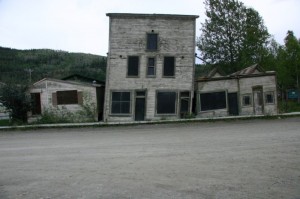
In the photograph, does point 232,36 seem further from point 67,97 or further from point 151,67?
point 67,97

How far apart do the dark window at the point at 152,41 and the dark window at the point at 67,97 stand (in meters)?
7.50

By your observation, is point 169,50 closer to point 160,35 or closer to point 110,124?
point 160,35

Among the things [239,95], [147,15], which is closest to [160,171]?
[239,95]

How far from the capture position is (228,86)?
3238 cm

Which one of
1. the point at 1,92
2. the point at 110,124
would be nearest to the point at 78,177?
the point at 110,124

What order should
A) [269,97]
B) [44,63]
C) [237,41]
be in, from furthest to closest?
[44,63] < [237,41] < [269,97]

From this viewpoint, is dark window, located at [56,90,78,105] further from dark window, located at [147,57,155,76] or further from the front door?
the front door

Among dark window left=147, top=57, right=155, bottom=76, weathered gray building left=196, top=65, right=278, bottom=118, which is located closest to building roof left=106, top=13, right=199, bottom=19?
dark window left=147, top=57, right=155, bottom=76

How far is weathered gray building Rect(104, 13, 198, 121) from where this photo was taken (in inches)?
1287

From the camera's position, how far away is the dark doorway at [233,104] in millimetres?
32312

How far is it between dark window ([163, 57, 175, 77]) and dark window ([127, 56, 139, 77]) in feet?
7.87

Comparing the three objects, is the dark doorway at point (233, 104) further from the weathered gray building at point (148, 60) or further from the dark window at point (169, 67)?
the dark window at point (169, 67)

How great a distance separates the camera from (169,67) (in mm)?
32875

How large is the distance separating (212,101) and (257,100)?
12.3 ft
